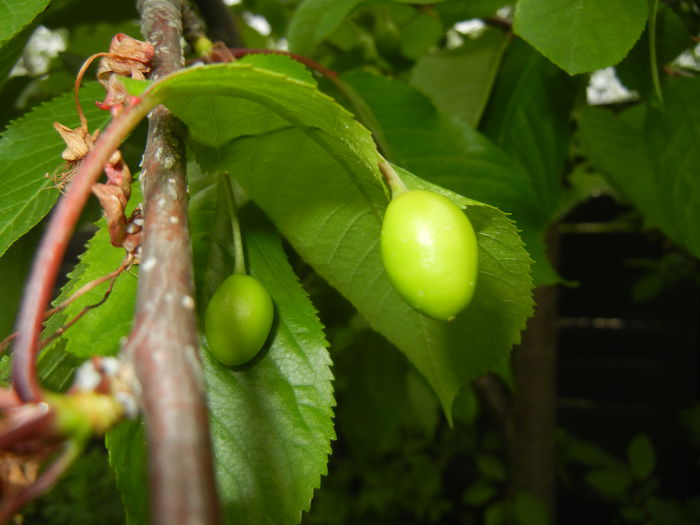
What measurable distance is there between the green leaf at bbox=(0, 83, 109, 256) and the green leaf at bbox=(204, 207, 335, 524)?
0.16 m

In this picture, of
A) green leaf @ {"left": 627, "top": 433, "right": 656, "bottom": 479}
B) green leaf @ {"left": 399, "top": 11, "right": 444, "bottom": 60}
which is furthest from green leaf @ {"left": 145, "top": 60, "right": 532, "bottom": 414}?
green leaf @ {"left": 627, "top": 433, "right": 656, "bottom": 479}

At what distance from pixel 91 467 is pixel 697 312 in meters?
2.23

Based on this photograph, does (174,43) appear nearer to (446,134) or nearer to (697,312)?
(446,134)

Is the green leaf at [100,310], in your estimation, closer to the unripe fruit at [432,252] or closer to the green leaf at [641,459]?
the unripe fruit at [432,252]

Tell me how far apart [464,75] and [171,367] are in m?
0.86

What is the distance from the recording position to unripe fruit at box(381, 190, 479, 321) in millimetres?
288

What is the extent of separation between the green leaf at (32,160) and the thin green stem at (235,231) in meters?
0.12

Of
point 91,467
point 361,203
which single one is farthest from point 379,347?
point 91,467

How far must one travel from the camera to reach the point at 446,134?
67cm

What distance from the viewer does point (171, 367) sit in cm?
17

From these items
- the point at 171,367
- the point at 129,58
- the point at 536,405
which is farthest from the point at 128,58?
the point at 536,405

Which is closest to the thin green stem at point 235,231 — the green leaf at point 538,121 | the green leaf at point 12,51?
the green leaf at point 12,51

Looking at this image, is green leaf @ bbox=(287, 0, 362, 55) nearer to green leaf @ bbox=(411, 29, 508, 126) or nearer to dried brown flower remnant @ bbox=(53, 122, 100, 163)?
green leaf @ bbox=(411, 29, 508, 126)

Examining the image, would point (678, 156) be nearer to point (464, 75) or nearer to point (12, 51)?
point (464, 75)
